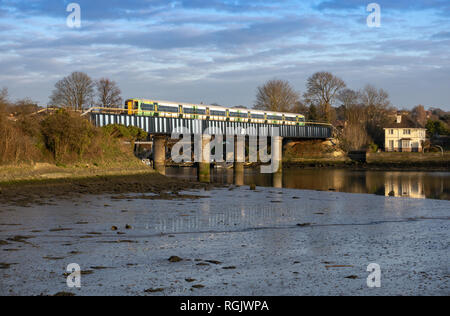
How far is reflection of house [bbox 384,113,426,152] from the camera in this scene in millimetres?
119062

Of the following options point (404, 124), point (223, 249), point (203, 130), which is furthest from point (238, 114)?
point (223, 249)

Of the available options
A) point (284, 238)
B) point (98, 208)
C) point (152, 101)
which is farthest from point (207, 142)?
point (284, 238)

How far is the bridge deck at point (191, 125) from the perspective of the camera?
6106 centimetres

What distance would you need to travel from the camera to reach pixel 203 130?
74.2m

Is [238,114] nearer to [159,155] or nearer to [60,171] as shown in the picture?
[159,155]

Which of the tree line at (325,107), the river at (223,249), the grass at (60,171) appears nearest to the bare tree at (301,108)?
the tree line at (325,107)

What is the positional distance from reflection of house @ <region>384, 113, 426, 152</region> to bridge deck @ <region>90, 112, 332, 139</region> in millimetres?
28288

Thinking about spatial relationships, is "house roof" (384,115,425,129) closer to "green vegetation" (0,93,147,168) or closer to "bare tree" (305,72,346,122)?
"bare tree" (305,72,346,122)

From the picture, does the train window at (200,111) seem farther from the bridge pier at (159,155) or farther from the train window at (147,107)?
the train window at (147,107)

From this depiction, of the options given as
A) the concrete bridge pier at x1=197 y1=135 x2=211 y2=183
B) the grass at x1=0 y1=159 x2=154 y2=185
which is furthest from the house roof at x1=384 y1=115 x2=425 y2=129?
Answer: the grass at x1=0 y1=159 x2=154 y2=185

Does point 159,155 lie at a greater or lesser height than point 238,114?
lesser

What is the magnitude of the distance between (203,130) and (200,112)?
11.9 feet
